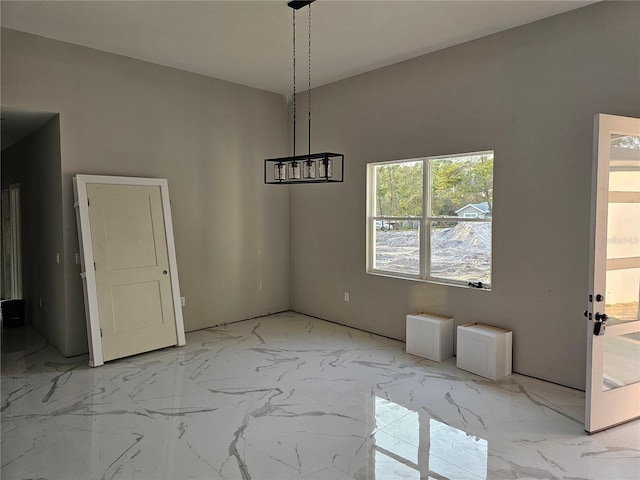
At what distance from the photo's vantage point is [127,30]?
398cm

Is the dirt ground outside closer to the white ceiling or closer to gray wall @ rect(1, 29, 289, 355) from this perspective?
gray wall @ rect(1, 29, 289, 355)

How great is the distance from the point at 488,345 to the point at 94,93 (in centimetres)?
451

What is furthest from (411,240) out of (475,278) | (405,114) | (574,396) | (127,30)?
(127,30)

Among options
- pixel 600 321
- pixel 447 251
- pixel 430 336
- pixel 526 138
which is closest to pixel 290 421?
pixel 430 336

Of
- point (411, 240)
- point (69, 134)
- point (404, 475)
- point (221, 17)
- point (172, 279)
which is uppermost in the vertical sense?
point (221, 17)

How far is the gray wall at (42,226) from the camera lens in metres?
4.52

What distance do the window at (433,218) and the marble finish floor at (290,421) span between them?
3.28ft

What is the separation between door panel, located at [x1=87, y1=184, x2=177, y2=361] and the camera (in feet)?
14.4

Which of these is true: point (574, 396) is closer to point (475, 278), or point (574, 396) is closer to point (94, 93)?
point (475, 278)

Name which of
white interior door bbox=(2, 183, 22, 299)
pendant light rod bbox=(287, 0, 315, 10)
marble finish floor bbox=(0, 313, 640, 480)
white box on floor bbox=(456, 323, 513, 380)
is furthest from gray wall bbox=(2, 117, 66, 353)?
white box on floor bbox=(456, 323, 513, 380)

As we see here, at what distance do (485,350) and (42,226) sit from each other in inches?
193

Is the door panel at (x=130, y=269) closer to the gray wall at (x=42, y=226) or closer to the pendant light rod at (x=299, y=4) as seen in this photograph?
the gray wall at (x=42, y=226)

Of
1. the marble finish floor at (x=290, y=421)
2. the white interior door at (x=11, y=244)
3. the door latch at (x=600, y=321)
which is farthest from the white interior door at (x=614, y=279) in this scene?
the white interior door at (x=11, y=244)

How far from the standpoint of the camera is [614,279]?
118 inches
